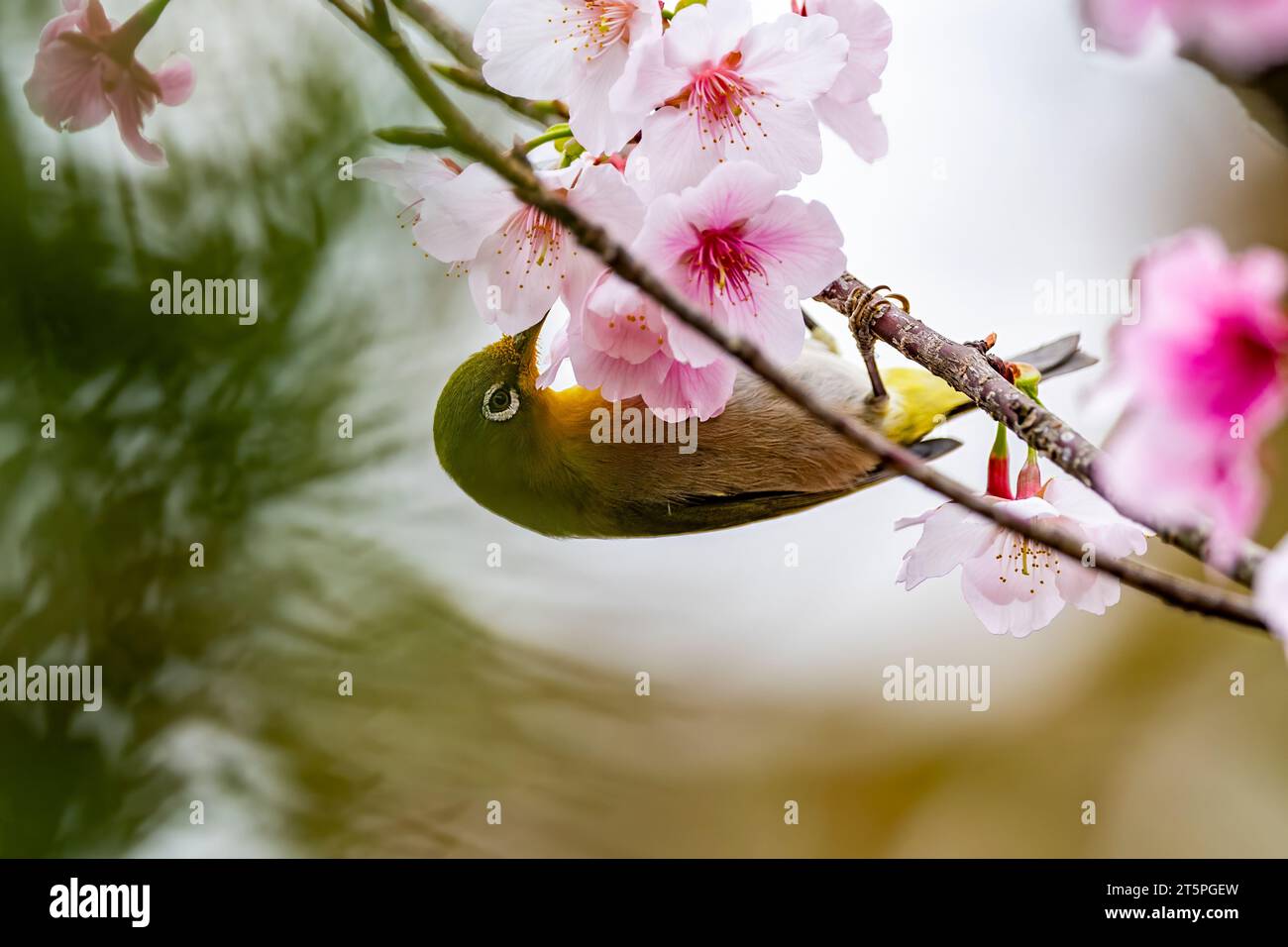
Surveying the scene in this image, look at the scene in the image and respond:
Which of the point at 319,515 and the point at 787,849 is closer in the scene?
the point at 319,515

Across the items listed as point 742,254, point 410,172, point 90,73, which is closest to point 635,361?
point 742,254

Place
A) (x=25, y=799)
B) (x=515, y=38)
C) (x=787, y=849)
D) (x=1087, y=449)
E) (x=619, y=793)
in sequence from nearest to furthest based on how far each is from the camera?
(x=1087, y=449)
(x=515, y=38)
(x=25, y=799)
(x=619, y=793)
(x=787, y=849)

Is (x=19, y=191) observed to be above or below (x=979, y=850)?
above

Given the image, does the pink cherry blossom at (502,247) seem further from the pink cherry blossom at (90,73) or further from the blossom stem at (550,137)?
the pink cherry blossom at (90,73)

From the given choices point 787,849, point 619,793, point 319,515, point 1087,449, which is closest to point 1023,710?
point 787,849

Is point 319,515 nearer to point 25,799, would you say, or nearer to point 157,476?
point 157,476

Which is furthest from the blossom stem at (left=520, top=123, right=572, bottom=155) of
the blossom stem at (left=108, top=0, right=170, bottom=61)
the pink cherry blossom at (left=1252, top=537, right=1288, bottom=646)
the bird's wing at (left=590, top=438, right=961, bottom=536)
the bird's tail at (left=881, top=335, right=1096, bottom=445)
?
the bird's tail at (left=881, top=335, right=1096, bottom=445)

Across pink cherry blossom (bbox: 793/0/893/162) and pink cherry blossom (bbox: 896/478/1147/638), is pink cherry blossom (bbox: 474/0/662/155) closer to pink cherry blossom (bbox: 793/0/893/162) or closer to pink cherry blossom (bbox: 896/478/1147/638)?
pink cherry blossom (bbox: 793/0/893/162)

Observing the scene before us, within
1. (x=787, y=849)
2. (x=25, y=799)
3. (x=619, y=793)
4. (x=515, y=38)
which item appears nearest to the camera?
(x=515, y=38)
